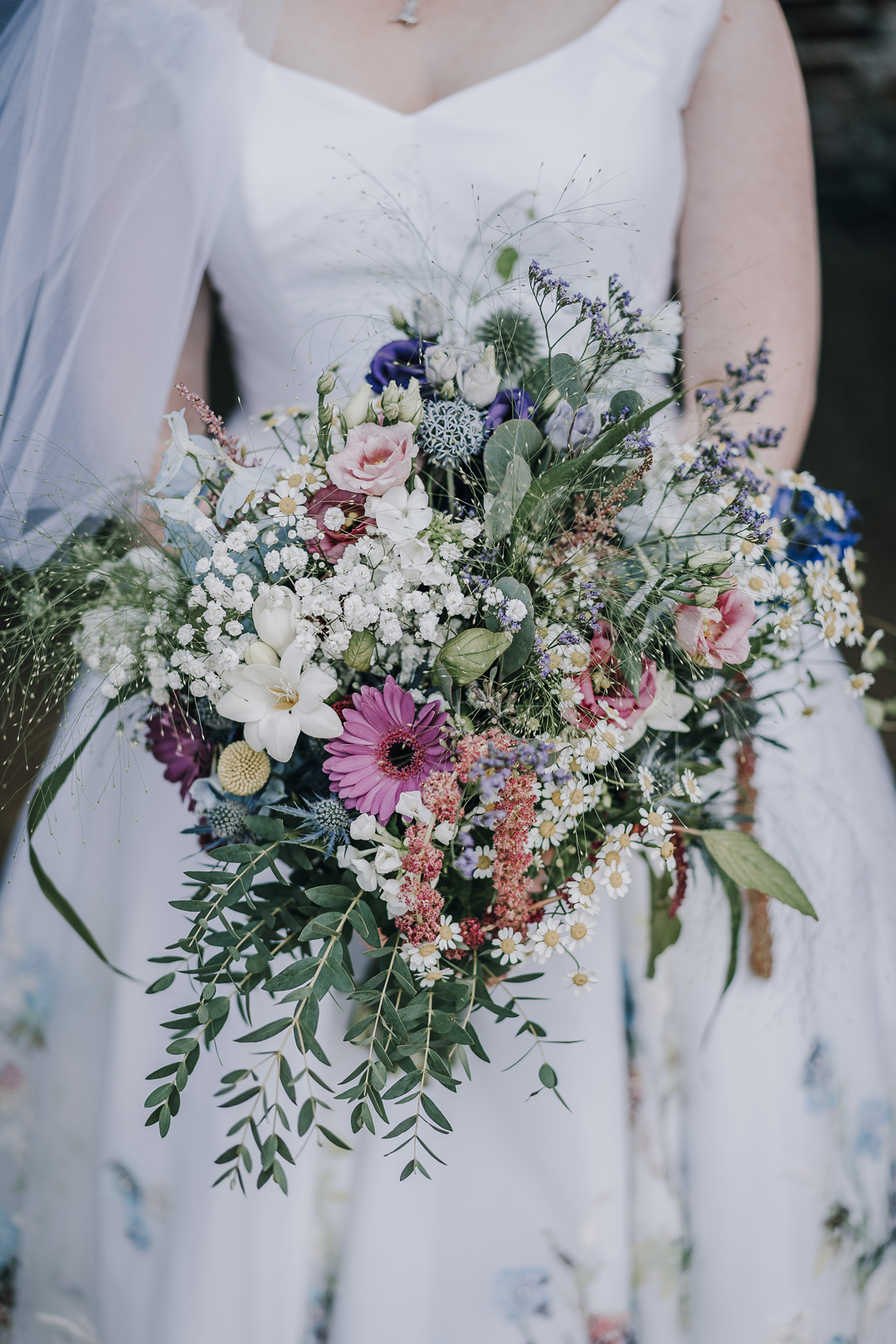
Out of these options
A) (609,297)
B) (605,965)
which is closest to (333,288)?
(609,297)

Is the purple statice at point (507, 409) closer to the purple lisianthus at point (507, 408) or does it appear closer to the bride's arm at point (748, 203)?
the purple lisianthus at point (507, 408)

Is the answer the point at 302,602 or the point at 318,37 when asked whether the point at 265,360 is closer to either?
the point at 318,37

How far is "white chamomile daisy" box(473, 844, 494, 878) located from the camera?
549 mm

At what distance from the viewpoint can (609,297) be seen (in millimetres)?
602

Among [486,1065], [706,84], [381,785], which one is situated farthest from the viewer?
[706,84]

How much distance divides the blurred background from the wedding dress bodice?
1.50 metres

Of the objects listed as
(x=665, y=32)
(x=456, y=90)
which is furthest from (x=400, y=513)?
(x=665, y=32)

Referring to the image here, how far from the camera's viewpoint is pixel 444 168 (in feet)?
3.01

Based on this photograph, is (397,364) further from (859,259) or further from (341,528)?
(859,259)

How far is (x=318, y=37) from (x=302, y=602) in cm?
74

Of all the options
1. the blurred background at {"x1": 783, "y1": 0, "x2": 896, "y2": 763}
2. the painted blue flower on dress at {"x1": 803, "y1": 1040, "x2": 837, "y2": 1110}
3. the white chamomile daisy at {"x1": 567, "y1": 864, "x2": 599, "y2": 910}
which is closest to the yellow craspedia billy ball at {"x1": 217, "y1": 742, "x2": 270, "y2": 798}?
the white chamomile daisy at {"x1": 567, "y1": 864, "x2": 599, "y2": 910}

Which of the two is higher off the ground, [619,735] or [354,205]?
[354,205]

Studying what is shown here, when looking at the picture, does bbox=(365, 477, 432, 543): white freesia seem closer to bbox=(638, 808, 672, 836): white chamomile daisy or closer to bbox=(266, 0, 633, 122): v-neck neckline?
bbox=(638, 808, 672, 836): white chamomile daisy

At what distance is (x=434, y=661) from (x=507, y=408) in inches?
6.9
